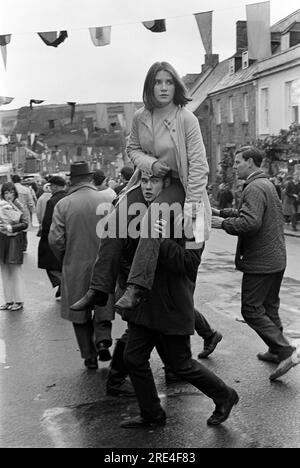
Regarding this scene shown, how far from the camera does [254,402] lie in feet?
16.0

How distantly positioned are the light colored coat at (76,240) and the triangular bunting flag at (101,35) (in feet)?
30.8

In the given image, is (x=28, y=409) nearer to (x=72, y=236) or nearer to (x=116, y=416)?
(x=116, y=416)

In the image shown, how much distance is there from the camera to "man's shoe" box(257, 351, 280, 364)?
5959mm

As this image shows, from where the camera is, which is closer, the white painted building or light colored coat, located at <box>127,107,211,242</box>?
light colored coat, located at <box>127,107,211,242</box>

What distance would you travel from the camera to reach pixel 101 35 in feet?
48.5

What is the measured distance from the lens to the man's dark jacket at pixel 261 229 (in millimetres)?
5449

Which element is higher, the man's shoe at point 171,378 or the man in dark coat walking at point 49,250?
the man in dark coat walking at point 49,250

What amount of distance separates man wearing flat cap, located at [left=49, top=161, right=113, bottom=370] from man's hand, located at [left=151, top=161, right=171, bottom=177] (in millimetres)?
1921

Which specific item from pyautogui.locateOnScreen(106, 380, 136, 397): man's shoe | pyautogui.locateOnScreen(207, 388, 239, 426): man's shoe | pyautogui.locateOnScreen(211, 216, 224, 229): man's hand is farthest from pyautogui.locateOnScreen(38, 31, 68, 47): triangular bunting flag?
pyautogui.locateOnScreen(207, 388, 239, 426): man's shoe

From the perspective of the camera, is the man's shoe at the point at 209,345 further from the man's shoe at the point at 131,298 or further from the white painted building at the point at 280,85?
the white painted building at the point at 280,85

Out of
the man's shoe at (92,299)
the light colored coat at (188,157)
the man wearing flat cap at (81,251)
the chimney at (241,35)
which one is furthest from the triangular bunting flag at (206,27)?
the chimney at (241,35)

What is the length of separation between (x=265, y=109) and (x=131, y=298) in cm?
2903

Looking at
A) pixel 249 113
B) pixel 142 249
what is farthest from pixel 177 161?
pixel 249 113

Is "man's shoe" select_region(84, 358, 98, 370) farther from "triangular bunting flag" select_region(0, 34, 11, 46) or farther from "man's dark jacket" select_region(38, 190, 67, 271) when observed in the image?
"triangular bunting flag" select_region(0, 34, 11, 46)
